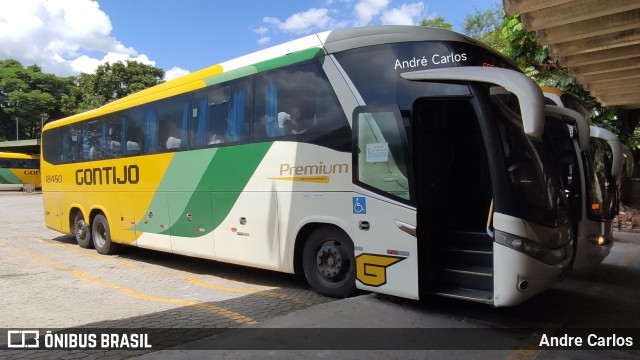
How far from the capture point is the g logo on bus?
194 inches

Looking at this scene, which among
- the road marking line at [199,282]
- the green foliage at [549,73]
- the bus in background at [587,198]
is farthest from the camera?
the green foliage at [549,73]

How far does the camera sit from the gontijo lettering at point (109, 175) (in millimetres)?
8688

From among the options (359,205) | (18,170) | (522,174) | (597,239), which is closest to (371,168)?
(359,205)

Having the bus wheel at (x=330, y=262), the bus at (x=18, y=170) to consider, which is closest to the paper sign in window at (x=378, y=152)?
the bus wheel at (x=330, y=262)

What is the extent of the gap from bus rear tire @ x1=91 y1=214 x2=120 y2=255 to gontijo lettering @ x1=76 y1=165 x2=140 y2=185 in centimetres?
84

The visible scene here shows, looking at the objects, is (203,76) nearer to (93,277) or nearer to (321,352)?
(93,277)

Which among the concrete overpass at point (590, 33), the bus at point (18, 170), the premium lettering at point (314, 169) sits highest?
the concrete overpass at point (590, 33)

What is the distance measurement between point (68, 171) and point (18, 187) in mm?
32262

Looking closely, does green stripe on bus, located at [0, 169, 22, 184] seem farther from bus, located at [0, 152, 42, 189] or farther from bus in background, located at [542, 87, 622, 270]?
bus in background, located at [542, 87, 622, 270]

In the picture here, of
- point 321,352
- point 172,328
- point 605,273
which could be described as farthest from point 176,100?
point 605,273

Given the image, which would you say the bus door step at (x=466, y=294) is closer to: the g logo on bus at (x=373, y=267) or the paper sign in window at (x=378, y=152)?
the g logo on bus at (x=373, y=267)

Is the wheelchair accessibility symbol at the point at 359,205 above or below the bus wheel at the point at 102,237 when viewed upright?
above

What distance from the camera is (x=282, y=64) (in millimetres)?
6039

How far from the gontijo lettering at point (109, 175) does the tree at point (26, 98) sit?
127 feet
